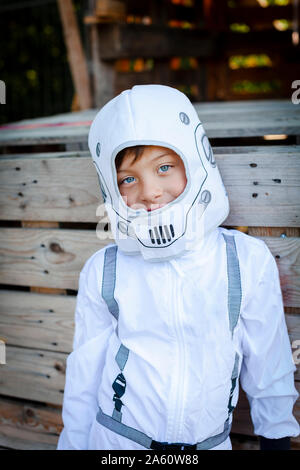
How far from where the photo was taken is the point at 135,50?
3.72m

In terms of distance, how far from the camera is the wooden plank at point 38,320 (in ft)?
6.76

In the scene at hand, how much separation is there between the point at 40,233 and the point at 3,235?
201 millimetres

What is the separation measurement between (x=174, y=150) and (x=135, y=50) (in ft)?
8.37

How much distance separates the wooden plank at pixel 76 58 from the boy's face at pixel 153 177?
2.30m

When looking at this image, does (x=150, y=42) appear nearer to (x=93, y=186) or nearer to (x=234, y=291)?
(x=93, y=186)

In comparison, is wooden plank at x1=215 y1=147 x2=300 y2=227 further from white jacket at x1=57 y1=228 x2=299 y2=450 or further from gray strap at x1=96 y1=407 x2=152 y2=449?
gray strap at x1=96 y1=407 x2=152 y2=449

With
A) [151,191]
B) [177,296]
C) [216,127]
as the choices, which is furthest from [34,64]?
[177,296]

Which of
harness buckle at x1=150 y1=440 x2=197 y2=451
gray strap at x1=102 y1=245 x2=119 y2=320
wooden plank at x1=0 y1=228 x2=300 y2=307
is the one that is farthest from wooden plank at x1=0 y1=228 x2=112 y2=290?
harness buckle at x1=150 y1=440 x2=197 y2=451

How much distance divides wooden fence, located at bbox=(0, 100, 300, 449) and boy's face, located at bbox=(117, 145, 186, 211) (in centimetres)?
28

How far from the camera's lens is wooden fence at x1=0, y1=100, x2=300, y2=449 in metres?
1.69

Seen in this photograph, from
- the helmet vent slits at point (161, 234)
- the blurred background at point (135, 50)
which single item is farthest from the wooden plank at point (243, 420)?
the blurred background at point (135, 50)

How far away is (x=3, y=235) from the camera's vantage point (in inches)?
83.0
